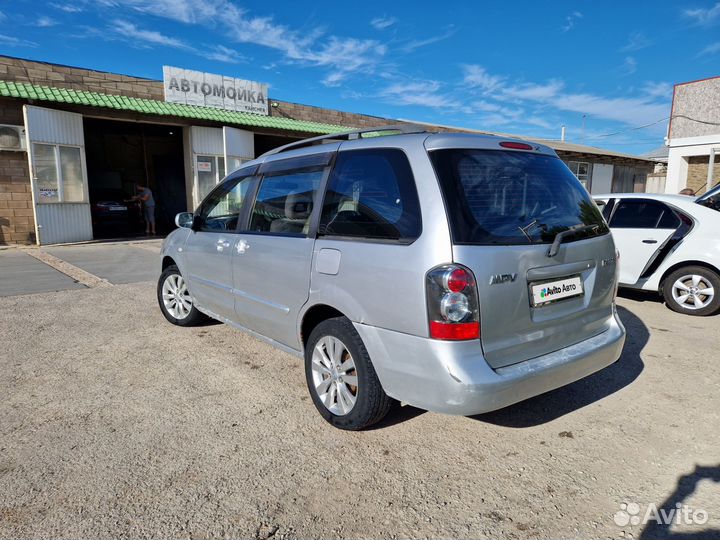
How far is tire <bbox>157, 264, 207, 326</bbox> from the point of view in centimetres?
483

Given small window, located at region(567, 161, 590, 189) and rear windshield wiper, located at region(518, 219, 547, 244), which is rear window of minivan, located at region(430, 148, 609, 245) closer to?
rear windshield wiper, located at region(518, 219, 547, 244)

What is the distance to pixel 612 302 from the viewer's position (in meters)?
3.09

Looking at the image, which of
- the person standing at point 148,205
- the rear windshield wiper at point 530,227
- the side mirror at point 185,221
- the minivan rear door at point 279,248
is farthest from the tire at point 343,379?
the person standing at point 148,205

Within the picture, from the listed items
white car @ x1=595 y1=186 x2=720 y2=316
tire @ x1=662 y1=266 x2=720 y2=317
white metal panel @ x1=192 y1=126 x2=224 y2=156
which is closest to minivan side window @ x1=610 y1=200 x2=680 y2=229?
white car @ x1=595 y1=186 x2=720 y2=316

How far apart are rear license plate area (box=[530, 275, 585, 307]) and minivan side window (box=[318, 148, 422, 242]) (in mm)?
741

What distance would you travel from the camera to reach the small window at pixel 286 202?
319cm

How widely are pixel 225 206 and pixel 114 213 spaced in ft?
41.2

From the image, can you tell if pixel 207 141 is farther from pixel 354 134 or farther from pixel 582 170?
pixel 582 170

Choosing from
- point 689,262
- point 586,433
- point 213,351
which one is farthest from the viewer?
point 689,262

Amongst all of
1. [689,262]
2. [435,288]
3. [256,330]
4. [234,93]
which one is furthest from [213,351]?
[234,93]

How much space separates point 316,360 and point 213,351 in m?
1.64

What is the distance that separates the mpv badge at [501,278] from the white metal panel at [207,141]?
512 inches

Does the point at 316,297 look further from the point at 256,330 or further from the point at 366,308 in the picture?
the point at 256,330

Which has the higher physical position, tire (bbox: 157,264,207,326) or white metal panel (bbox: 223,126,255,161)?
white metal panel (bbox: 223,126,255,161)
